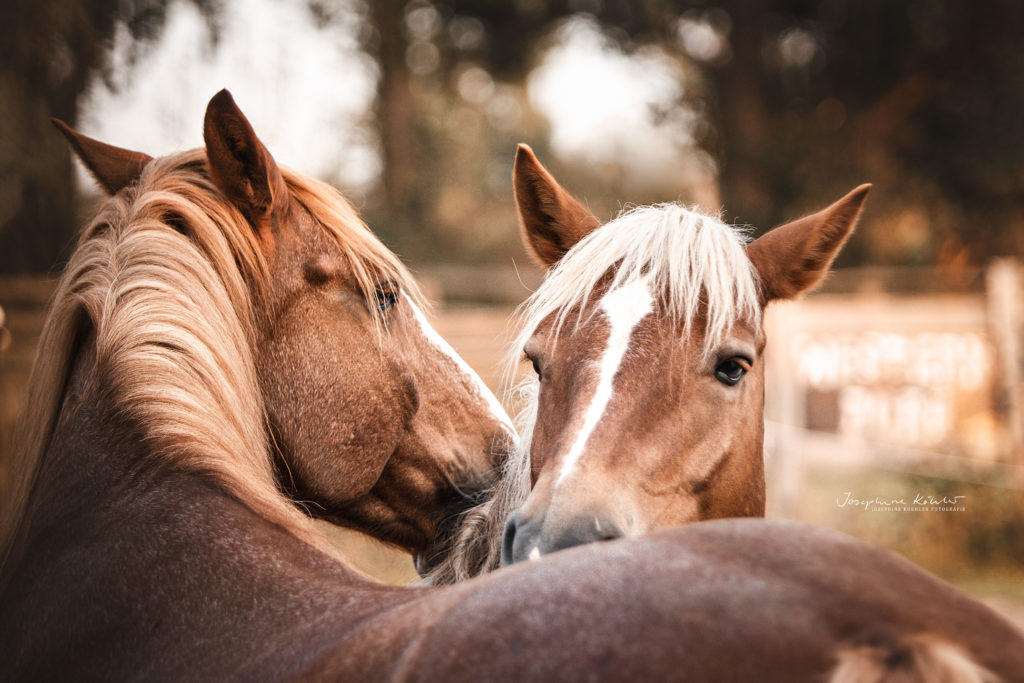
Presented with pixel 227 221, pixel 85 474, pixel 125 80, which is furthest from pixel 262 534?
pixel 125 80

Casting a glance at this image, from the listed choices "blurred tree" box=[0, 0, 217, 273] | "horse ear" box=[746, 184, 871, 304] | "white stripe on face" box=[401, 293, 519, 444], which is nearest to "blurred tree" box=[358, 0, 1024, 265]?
"blurred tree" box=[0, 0, 217, 273]

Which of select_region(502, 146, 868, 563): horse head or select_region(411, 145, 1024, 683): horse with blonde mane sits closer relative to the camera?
select_region(411, 145, 1024, 683): horse with blonde mane

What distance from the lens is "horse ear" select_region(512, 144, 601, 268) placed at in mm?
2338

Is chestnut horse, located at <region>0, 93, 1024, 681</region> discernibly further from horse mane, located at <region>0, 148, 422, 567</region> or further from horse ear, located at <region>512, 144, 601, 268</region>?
horse ear, located at <region>512, 144, 601, 268</region>

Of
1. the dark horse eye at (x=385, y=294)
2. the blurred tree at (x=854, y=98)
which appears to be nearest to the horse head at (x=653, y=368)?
the dark horse eye at (x=385, y=294)

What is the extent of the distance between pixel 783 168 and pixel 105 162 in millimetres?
9885

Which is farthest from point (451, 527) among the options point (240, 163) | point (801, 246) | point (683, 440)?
point (801, 246)

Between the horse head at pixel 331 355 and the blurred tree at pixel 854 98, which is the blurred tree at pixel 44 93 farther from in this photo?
the blurred tree at pixel 854 98

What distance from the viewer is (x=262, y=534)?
1.47m

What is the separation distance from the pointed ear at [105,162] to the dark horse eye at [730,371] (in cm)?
177

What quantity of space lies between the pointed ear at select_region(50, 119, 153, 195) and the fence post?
27.8 ft

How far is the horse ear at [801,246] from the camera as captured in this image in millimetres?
2188

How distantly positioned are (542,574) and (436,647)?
163 millimetres

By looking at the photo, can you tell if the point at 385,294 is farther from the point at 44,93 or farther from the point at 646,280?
the point at 44,93
